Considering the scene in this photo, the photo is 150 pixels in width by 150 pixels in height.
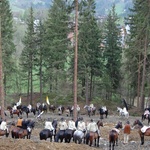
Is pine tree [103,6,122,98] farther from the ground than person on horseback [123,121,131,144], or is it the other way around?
pine tree [103,6,122,98]

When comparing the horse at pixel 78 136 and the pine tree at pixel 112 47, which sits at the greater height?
the pine tree at pixel 112 47

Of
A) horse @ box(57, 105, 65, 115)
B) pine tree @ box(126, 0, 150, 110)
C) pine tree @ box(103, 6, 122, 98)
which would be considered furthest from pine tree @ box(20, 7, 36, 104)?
pine tree @ box(126, 0, 150, 110)

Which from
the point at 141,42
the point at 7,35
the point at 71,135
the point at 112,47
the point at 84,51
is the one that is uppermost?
the point at 7,35

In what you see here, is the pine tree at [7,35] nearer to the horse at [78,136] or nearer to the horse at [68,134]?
the horse at [68,134]

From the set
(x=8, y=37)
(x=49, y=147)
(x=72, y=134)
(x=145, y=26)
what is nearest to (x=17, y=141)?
(x=49, y=147)

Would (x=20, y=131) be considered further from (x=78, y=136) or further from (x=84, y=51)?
(x=84, y=51)

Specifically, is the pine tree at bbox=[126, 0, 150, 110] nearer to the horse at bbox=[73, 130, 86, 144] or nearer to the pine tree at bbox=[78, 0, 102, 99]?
the pine tree at bbox=[78, 0, 102, 99]

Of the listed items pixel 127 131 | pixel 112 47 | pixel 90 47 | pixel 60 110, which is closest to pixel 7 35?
pixel 90 47

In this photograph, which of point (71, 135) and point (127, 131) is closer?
point (71, 135)

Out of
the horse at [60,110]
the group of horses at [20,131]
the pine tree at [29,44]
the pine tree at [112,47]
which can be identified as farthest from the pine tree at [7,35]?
the group of horses at [20,131]

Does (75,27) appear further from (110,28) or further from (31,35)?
(110,28)

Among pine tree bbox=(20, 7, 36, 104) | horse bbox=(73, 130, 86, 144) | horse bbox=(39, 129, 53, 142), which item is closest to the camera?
horse bbox=(73, 130, 86, 144)

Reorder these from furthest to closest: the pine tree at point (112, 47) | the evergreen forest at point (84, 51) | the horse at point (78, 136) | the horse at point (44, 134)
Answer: the pine tree at point (112, 47) < the evergreen forest at point (84, 51) < the horse at point (44, 134) < the horse at point (78, 136)

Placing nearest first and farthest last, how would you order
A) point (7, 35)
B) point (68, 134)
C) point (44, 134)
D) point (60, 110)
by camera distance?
1. point (44, 134)
2. point (68, 134)
3. point (60, 110)
4. point (7, 35)
